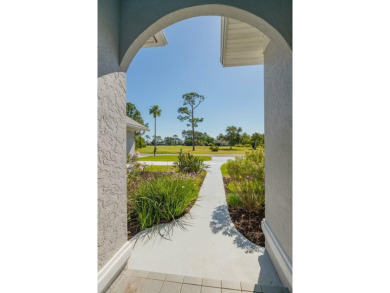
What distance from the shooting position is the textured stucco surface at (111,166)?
1.43 meters

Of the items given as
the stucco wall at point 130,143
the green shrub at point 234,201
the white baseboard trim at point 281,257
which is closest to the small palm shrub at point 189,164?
the green shrub at point 234,201

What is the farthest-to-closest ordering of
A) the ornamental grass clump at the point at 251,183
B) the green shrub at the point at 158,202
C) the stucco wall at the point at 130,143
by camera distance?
1. the stucco wall at the point at 130,143
2. the ornamental grass clump at the point at 251,183
3. the green shrub at the point at 158,202

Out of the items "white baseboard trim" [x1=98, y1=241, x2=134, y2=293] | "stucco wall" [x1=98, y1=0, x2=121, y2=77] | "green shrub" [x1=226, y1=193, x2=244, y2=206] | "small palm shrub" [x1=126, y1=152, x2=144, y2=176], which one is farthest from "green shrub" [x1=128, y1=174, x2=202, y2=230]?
"stucco wall" [x1=98, y1=0, x2=121, y2=77]

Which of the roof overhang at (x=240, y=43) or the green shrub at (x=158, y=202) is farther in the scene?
the green shrub at (x=158, y=202)

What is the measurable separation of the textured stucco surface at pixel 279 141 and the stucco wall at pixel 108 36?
173 cm

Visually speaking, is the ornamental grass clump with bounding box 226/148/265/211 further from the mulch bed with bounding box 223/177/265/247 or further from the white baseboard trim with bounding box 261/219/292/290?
the white baseboard trim with bounding box 261/219/292/290

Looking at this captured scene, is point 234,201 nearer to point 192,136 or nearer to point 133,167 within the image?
point 133,167

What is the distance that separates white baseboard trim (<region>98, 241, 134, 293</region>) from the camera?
1405 mm

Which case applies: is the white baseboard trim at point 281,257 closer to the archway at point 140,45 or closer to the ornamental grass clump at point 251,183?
the archway at point 140,45

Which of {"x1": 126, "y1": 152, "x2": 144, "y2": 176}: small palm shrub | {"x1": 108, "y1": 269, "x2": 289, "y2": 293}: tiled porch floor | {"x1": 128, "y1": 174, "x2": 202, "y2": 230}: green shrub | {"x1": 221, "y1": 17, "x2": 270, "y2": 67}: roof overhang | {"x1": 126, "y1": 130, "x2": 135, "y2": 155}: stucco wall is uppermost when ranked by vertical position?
{"x1": 221, "y1": 17, "x2": 270, "y2": 67}: roof overhang

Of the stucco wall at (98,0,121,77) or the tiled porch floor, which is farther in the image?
the tiled porch floor

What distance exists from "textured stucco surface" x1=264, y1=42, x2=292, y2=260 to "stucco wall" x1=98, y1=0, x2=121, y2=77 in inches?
67.9

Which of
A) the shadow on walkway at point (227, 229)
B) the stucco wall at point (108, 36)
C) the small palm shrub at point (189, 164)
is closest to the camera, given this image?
the stucco wall at point (108, 36)

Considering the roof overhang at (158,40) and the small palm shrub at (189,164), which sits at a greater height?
the roof overhang at (158,40)
